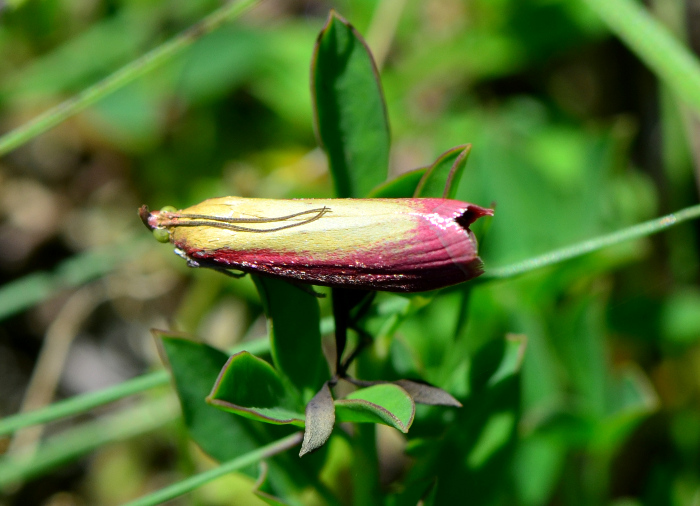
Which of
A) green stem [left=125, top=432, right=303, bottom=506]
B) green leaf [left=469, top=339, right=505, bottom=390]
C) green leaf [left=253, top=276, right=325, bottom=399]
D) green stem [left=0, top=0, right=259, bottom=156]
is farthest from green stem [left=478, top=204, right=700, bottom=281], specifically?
green stem [left=0, top=0, right=259, bottom=156]

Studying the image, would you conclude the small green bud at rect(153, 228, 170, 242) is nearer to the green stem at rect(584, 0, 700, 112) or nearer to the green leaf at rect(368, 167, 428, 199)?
the green leaf at rect(368, 167, 428, 199)

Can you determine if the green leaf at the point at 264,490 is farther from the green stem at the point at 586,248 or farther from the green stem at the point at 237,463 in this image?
the green stem at the point at 586,248

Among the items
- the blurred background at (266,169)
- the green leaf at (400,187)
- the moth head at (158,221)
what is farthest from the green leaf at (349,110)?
the blurred background at (266,169)

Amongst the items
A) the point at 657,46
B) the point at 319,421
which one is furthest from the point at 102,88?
the point at 657,46

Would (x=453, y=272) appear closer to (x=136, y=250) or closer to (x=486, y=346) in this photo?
(x=486, y=346)

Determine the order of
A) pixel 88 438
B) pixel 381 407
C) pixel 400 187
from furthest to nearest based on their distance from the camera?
pixel 88 438
pixel 400 187
pixel 381 407

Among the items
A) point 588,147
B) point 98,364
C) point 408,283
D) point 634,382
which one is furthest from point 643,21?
point 98,364

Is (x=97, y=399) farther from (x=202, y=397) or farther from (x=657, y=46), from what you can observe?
(x=657, y=46)
